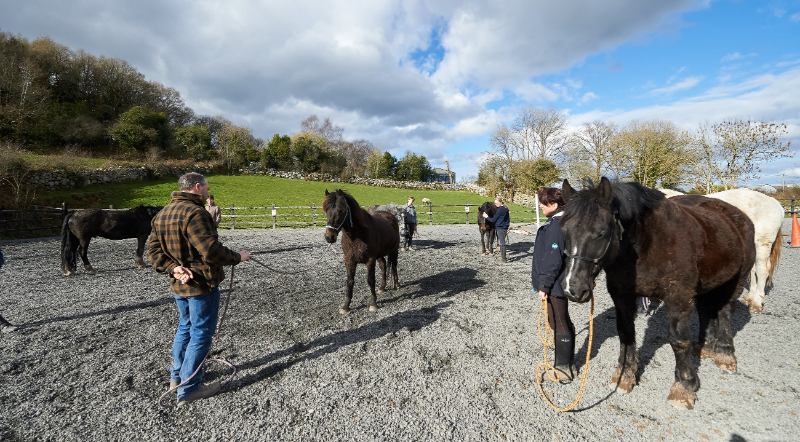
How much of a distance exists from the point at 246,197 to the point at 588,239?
27051 mm

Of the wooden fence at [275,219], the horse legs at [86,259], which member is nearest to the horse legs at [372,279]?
the horse legs at [86,259]

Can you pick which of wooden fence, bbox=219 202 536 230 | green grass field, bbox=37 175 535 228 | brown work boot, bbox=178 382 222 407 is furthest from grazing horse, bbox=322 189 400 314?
green grass field, bbox=37 175 535 228

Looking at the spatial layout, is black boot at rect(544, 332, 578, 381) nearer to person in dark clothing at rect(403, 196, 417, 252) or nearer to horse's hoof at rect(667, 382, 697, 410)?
horse's hoof at rect(667, 382, 697, 410)

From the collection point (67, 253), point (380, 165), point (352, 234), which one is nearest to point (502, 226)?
point (352, 234)

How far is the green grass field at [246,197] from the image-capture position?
18031mm

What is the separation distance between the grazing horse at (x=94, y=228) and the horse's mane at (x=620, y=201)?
32.2 feet

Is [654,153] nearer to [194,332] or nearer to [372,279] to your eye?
[372,279]

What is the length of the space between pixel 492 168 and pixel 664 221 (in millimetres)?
35453

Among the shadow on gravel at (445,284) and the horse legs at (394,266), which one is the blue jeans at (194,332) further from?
the horse legs at (394,266)

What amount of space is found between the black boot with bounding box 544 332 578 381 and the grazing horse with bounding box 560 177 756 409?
1.45 feet

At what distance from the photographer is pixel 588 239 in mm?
2303

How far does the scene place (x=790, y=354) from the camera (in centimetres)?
345

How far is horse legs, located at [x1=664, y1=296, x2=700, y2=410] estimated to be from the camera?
265 centimetres

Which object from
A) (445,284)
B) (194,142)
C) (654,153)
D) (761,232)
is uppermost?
(194,142)
